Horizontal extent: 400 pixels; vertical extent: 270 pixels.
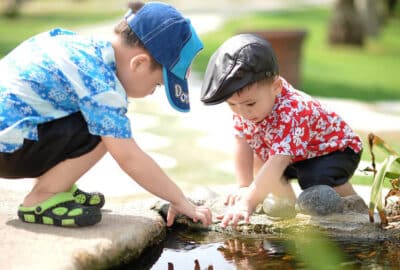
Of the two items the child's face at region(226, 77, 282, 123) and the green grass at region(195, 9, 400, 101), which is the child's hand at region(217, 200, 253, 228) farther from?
the green grass at region(195, 9, 400, 101)

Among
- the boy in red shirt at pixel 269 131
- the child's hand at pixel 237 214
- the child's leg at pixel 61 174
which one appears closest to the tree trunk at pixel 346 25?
the boy in red shirt at pixel 269 131

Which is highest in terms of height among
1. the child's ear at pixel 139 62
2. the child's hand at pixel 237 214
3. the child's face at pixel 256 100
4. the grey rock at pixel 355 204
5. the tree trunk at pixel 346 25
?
the tree trunk at pixel 346 25

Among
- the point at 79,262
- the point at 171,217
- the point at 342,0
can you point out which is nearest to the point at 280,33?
the point at 342,0

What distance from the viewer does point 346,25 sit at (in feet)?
43.8

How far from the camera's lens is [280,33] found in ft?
27.8

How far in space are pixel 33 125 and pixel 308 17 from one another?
1638 cm

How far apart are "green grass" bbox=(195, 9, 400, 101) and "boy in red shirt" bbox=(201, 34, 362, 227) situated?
5.48 m

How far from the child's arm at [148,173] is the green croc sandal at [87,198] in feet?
0.79

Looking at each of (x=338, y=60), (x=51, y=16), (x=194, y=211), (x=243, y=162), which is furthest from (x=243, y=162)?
(x=51, y=16)

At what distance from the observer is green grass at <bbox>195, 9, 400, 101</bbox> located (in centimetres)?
924

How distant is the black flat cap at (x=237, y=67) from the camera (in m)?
2.90

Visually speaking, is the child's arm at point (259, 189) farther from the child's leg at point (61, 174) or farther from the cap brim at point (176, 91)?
the child's leg at point (61, 174)

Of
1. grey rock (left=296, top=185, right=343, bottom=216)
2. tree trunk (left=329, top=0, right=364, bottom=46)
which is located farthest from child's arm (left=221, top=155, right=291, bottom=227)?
tree trunk (left=329, top=0, right=364, bottom=46)

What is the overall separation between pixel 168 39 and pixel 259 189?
66cm
